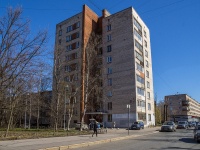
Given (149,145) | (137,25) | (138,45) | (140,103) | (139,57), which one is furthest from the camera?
(137,25)

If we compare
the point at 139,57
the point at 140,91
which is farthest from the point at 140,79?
Answer: the point at 139,57

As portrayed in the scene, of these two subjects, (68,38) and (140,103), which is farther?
(68,38)

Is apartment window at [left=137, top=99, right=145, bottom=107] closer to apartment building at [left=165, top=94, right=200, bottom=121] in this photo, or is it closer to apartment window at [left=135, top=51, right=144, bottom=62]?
apartment window at [left=135, top=51, right=144, bottom=62]

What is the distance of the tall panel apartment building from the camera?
4891cm

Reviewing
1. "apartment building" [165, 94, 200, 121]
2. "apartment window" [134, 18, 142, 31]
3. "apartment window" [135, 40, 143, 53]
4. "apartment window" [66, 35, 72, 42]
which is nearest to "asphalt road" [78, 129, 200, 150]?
"apartment window" [135, 40, 143, 53]

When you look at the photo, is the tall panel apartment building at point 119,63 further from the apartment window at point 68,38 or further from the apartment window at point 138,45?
the apartment window at point 68,38

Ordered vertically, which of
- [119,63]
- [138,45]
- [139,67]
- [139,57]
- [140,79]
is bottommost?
[140,79]

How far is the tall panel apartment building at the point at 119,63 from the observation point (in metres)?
48.9

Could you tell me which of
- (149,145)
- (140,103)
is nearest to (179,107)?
(140,103)

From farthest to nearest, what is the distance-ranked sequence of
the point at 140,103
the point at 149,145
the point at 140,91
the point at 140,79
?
the point at 140,79
the point at 140,91
the point at 140,103
the point at 149,145

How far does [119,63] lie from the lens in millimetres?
51781

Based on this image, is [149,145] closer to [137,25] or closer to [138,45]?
[138,45]

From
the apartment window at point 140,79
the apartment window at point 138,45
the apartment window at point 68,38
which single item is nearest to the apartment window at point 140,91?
the apartment window at point 140,79

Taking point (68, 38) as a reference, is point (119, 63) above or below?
below
